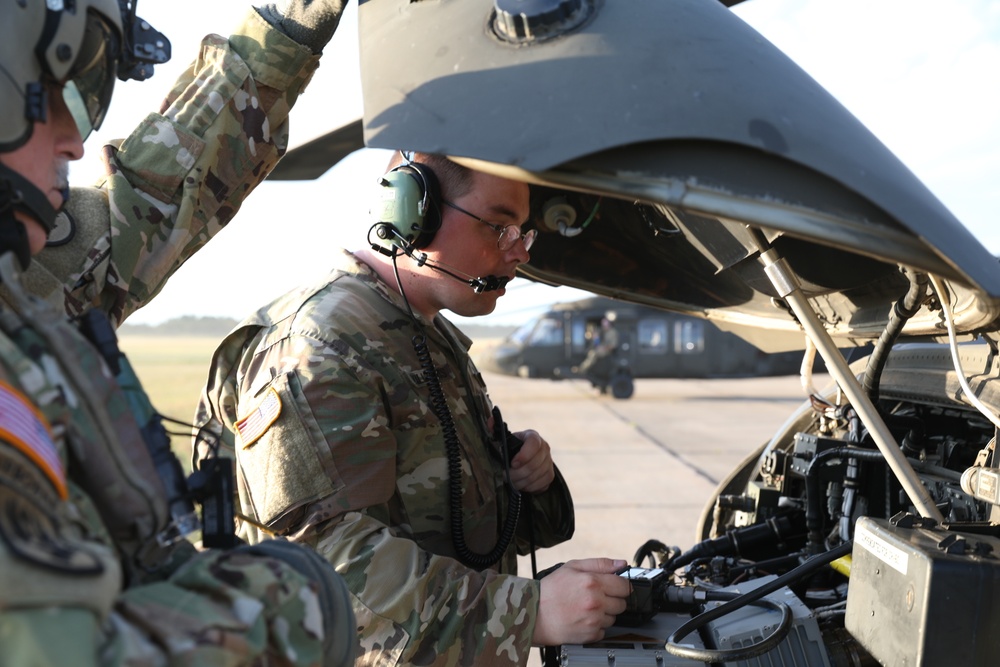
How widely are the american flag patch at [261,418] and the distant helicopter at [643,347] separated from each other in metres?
16.2

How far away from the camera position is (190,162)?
171 centimetres

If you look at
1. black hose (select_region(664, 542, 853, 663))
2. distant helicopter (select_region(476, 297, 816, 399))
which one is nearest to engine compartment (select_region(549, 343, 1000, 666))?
black hose (select_region(664, 542, 853, 663))

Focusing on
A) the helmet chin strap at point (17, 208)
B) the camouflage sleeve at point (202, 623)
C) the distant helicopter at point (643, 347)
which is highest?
the helmet chin strap at point (17, 208)

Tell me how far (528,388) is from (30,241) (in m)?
18.7

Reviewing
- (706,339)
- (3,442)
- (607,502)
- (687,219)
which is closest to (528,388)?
(706,339)

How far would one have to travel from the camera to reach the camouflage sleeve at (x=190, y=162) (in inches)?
64.4

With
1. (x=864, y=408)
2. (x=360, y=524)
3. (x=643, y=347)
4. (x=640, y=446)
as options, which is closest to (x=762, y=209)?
(x=864, y=408)

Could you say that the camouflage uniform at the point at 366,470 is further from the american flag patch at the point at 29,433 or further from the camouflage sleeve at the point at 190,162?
the american flag patch at the point at 29,433

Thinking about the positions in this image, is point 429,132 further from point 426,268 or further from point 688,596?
point 688,596

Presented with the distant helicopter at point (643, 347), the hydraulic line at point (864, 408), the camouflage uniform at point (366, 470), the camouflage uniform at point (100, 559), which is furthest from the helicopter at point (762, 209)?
the distant helicopter at point (643, 347)

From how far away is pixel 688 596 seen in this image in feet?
6.29

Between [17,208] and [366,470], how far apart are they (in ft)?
2.78

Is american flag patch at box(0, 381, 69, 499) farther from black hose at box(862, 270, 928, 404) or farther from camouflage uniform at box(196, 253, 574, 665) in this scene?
black hose at box(862, 270, 928, 404)

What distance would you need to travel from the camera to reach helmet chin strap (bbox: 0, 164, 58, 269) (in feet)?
3.18
